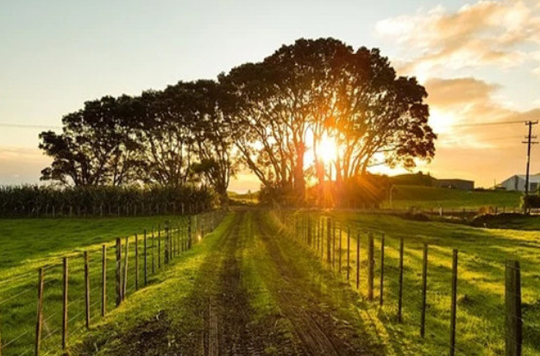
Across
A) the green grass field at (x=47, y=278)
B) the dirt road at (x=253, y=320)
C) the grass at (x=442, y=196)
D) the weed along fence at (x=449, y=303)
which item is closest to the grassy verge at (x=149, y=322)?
the dirt road at (x=253, y=320)

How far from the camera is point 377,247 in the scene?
30.7m

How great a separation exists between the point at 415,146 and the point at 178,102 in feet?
120

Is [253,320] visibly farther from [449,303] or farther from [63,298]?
[449,303]

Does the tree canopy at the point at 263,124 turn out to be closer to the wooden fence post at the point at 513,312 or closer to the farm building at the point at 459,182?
the wooden fence post at the point at 513,312

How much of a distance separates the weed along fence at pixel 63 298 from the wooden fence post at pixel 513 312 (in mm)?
9005

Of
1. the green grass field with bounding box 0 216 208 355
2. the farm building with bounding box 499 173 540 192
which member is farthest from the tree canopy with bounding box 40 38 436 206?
the farm building with bounding box 499 173 540 192

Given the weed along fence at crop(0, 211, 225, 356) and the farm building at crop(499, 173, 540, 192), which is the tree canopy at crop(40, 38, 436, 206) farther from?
the farm building at crop(499, 173, 540, 192)

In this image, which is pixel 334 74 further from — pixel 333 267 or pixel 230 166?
pixel 333 267

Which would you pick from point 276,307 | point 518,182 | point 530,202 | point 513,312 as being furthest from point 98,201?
point 518,182

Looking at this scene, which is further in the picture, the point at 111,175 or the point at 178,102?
the point at 111,175

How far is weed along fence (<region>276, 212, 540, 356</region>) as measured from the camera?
36.6 ft

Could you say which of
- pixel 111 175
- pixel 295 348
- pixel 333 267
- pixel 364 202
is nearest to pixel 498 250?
pixel 333 267

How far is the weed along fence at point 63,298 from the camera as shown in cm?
1276

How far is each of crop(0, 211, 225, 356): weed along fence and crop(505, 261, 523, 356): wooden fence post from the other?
9.01 metres
